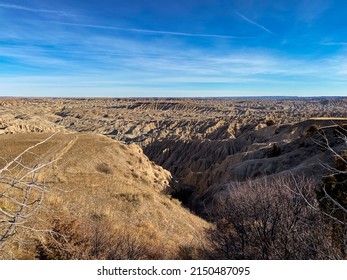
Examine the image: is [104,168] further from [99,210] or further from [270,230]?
[270,230]

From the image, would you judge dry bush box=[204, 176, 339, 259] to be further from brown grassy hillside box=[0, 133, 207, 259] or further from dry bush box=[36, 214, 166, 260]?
dry bush box=[36, 214, 166, 260]

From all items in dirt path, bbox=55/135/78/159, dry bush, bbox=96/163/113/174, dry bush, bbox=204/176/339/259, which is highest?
dry bush, bbox=204/176/339/259

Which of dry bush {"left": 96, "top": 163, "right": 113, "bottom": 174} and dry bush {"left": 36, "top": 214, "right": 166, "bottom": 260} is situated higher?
dry bush {"left": 36, "top": 214, "right": 166, "bottom": 260}

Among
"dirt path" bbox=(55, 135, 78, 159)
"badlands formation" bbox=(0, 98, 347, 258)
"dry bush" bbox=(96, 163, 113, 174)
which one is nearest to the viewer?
"badlands formation" bbox=(0, 98, 347, 258)

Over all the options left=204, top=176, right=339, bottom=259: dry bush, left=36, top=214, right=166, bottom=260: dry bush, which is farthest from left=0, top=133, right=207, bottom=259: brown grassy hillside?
left=204, top=176, right=339, bottom=259: dry bush

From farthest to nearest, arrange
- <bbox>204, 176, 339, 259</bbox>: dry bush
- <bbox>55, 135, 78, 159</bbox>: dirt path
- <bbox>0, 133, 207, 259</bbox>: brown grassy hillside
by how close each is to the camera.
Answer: <bbox>55, 135, 78, 159</bbox>: dirt path
<bbox>204, 176, 339, 259</bbox>: dry bush
<bbox>0, 133, 207, 259</bbox>: brown grassy hillside

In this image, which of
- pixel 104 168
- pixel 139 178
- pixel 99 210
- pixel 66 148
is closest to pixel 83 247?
pixel 99 210

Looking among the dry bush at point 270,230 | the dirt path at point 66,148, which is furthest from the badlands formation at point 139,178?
the dry bush at point 270,230

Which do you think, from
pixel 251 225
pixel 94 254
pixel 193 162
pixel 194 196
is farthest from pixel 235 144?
pixel 94 254

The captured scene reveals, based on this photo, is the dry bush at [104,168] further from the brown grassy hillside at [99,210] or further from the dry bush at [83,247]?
the dry bush at [83,247]

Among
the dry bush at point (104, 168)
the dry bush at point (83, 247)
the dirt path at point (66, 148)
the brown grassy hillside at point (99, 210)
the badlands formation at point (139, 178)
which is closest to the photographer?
the dry bush at point (83, 247)

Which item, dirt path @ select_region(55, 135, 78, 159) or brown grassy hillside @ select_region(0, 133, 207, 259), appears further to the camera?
dirt path @ select_region(55, 135, 78, 159)
